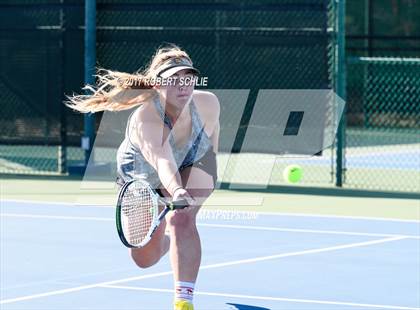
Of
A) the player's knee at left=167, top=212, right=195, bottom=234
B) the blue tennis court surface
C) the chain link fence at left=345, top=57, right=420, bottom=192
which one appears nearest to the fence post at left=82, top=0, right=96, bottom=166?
the blue tennis court surface

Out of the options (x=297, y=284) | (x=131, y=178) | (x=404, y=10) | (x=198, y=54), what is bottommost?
(x=297, y=284)

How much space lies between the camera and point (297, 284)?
27.9ft

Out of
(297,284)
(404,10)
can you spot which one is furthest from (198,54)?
(404,10)

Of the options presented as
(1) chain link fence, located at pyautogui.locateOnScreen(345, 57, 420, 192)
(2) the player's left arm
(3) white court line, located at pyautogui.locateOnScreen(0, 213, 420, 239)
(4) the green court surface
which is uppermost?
(1) chain link fence, located at pyautogui.locateOnScreen(345, 57, 420, 192)

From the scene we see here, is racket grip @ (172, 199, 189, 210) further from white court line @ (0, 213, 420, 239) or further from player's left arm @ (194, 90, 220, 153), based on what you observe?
white court line @ (0, 213, 420, 239)

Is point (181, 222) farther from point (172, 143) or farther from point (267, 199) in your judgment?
point (267, 199)

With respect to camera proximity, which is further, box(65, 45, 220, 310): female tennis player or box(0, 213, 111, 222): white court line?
box(0, 213, 111, 222): white court line

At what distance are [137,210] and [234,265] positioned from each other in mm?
2440

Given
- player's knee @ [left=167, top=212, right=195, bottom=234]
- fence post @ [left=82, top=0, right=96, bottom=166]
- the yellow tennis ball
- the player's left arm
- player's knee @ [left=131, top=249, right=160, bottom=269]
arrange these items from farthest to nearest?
fence post @ [left=82, top=0, right=96, bottom=166] < the yellow tennis ball < player's knee @ [left=131, top=249, right=160, bottom=269] < the player's left arm < player's knee @ [left=167, top=212, right=195, bottom=234]

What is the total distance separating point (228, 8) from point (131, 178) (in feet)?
26.1

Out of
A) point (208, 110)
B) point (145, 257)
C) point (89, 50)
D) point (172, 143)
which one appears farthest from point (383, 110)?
point (172, 143)

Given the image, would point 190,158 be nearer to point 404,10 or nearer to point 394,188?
point 394,188

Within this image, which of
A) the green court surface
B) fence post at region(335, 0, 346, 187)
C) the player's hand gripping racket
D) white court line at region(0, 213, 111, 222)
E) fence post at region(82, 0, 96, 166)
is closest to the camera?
the player's hand gripping racket

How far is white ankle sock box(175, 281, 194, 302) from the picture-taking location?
702 cm
